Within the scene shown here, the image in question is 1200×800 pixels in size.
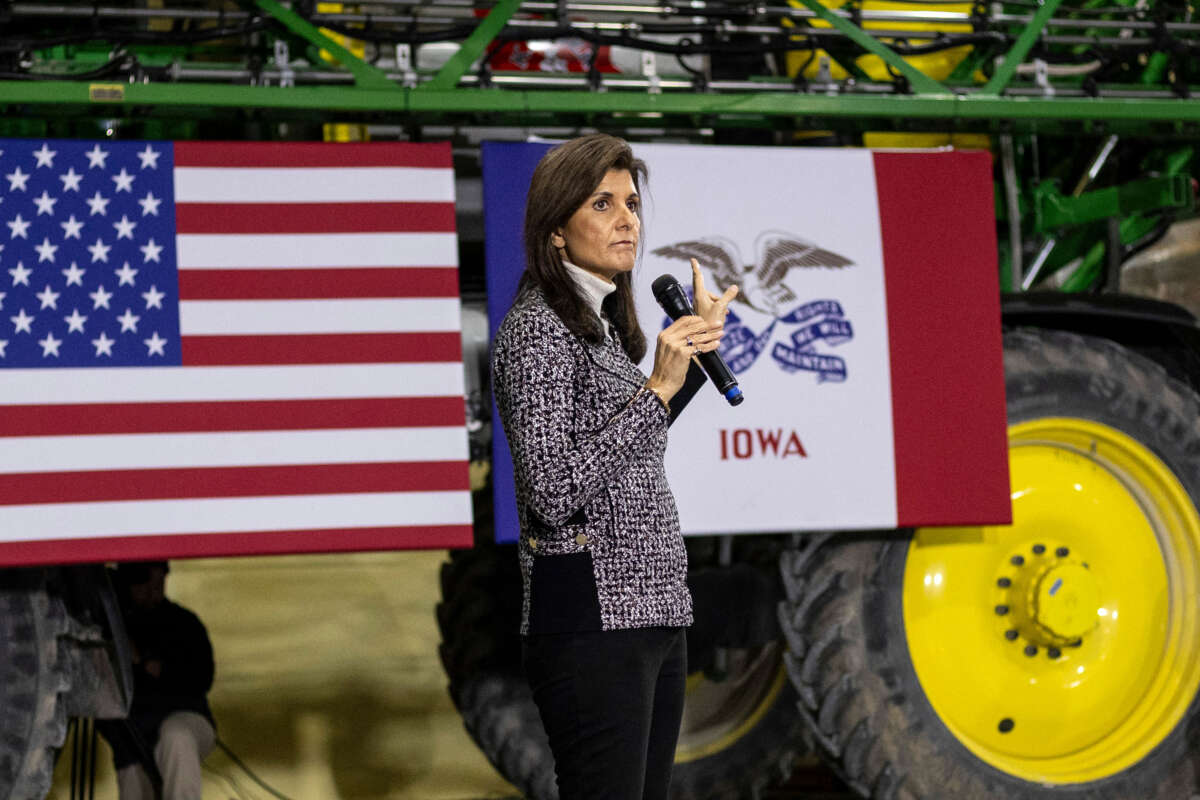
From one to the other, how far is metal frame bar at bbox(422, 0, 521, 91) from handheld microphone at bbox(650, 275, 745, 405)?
1.91 metres

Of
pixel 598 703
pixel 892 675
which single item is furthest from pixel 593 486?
pixel 892 675

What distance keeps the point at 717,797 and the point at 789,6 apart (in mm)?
3041

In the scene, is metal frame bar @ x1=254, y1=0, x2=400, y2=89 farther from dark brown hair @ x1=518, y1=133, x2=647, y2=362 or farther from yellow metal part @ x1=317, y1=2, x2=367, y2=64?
dark brown hair @ x1=518, y1=133, x2=647, y2=362

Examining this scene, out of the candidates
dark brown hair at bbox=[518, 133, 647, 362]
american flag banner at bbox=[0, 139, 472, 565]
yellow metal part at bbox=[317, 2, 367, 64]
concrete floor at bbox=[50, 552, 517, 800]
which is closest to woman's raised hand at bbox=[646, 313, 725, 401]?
dark brown hair at bbox=[518, 133, 647, 362]

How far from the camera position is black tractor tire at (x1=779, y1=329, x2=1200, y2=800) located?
4.43m

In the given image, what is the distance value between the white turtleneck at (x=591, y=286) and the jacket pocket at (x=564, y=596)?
1.44ft

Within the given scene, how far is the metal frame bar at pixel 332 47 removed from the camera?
4.24 m

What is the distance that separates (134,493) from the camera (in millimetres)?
3938

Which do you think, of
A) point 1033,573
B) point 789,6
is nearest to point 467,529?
point 1033,573

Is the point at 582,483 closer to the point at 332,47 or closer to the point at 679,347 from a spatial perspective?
the point at 679,347

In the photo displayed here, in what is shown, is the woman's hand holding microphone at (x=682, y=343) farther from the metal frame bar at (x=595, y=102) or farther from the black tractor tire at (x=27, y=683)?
the black tractor tire at (x=27, y=683)

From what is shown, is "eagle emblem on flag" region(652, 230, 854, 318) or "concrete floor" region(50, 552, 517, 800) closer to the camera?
"eagle emblem on flag" region(652, 230, 854, 318)

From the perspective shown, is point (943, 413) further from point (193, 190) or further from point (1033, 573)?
point (193, 190)

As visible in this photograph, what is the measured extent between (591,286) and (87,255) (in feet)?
6.81
